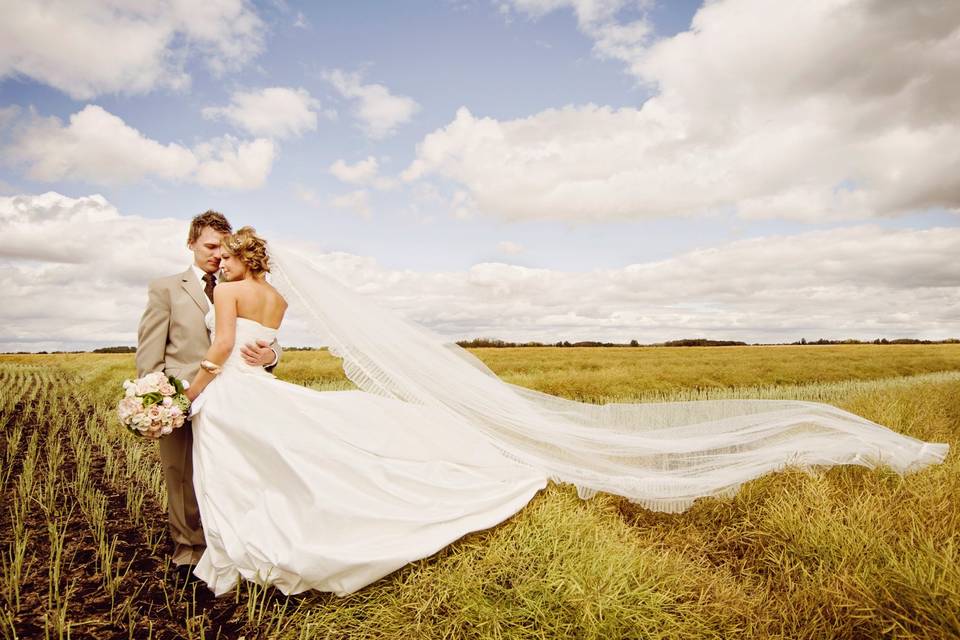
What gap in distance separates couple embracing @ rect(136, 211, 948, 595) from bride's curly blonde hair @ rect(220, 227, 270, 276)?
14 millimetres

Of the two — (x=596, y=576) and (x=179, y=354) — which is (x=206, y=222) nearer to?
(x=179, y=354)

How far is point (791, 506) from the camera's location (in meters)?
4.83

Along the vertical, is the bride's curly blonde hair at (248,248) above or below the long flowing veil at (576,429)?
above

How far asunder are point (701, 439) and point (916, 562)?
2404mm

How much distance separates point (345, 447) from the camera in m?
4.24

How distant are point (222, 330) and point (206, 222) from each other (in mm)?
1104

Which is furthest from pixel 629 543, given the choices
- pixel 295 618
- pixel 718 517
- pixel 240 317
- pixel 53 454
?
pixel 53 454

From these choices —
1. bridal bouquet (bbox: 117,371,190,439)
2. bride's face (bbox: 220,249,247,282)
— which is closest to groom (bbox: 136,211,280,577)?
bride's face (bbox: 220,249,247,282)

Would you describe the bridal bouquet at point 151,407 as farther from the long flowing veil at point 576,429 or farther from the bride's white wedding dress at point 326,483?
the long flowing veil at point 576,429

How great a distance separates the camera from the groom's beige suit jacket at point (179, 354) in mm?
4605

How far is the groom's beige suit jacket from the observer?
461 centimetres

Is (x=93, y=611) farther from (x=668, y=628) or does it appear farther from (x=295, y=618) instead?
(x=668, y=628)

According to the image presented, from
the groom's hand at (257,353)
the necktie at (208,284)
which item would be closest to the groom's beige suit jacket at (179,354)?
the necktie at (208,284)

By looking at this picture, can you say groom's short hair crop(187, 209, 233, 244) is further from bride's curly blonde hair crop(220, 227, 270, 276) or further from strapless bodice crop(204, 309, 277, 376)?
strapless bodice crop(204, 309, 277, 376)
